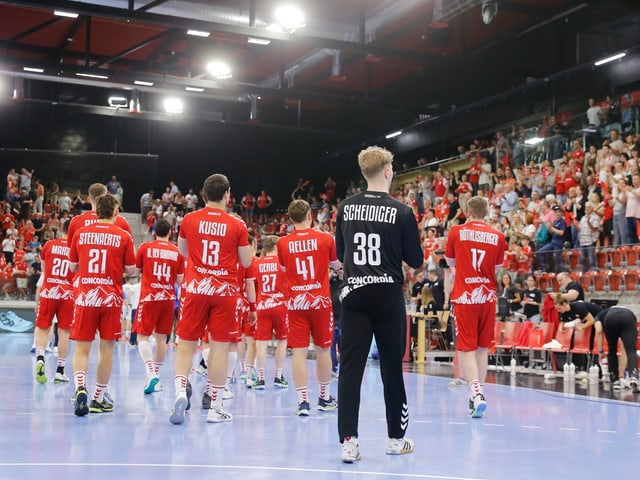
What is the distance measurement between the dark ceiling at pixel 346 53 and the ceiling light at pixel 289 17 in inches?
10.8

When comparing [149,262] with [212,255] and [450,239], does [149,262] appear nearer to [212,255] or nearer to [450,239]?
[212,255]

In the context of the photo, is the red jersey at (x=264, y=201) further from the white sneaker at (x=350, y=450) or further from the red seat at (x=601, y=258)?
the white sneaker at (x=350, y=450)

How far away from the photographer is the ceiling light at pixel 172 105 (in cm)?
3186

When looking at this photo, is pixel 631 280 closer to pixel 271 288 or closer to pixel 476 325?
pixel 476 325

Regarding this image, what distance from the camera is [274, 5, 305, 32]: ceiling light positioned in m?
20.0

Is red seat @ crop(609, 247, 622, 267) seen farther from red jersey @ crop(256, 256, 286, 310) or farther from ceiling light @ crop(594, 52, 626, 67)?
ceiling light @ crop(594, 52, 626, 67)

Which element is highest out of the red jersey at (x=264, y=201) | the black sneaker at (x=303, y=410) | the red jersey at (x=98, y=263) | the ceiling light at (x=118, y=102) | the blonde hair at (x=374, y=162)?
the ceiling light at (x=118, y=102)

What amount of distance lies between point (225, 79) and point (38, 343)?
18976 mm

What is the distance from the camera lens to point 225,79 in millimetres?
27953

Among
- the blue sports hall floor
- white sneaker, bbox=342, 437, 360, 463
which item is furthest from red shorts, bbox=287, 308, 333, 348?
white sneaker, bbox=342, 437, 360, 463

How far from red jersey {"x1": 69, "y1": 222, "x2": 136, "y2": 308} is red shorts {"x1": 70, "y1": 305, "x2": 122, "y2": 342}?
59mm

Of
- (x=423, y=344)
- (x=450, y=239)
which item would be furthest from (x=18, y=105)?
(x=450, y=239)

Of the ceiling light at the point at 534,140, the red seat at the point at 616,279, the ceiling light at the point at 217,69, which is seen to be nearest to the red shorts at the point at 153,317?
the red seat at the point at 616,279

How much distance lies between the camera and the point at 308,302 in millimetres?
7906
